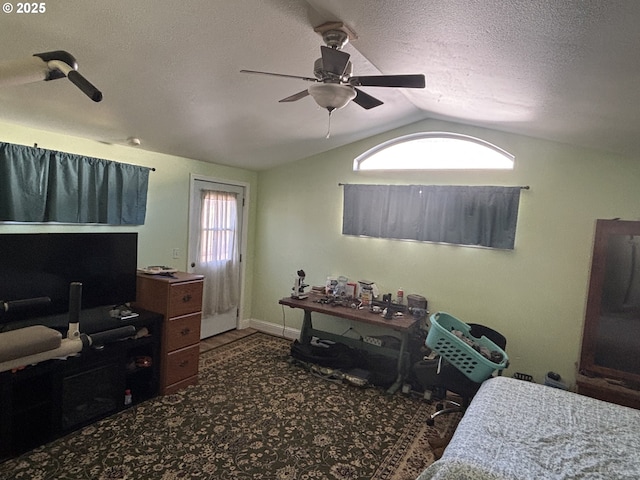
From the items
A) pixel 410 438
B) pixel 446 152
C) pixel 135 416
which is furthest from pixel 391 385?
pixel 446 152

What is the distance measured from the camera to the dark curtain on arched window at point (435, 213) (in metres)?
3.52

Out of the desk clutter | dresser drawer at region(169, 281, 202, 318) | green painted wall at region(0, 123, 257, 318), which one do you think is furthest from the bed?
green painted wall at region(0, 123, 257, 318)

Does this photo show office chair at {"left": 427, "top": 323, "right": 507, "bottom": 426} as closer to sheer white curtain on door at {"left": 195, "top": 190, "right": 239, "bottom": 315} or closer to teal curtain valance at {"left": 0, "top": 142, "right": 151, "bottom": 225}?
sheer white curtain on door at {"left": 195, "top": 190, "right": 239, "bottom": 315}

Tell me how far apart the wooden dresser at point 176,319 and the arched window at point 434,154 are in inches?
95.6

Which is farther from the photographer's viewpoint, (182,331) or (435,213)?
(435,213)

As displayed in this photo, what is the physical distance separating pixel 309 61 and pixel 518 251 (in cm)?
266

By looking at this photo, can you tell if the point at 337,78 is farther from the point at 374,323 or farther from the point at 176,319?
the point at 176,319

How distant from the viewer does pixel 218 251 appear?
4625 millimetres

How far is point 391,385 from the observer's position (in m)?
3.49

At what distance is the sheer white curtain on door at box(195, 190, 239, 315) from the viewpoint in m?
4.43

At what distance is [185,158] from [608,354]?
439cm

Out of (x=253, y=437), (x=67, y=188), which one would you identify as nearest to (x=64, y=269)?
(x=67, y=188)

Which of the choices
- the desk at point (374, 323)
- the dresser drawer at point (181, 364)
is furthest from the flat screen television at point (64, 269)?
the desk at point (374, 323)

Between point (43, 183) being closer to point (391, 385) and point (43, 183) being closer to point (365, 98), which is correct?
point (365, 98)
